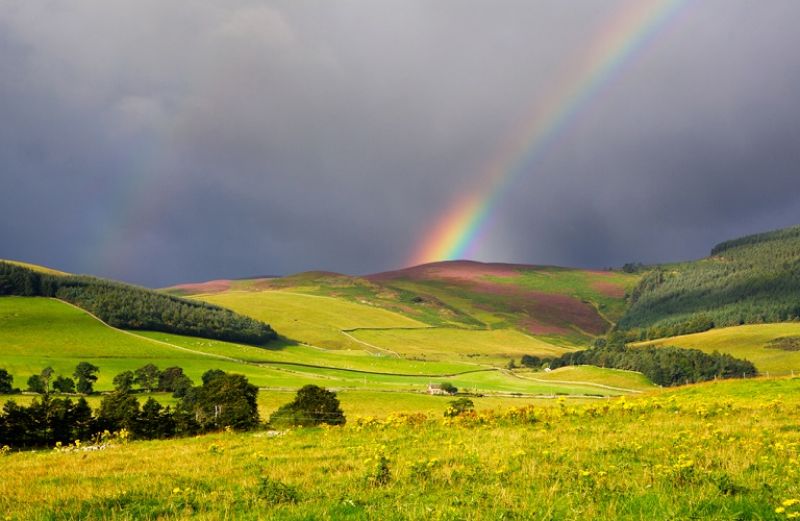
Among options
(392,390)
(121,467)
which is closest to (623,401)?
(121,467)

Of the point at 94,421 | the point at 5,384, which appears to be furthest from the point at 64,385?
the point at 94,421

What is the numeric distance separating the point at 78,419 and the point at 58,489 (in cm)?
3221

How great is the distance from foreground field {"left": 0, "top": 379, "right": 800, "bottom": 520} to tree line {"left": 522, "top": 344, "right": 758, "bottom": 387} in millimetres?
134945

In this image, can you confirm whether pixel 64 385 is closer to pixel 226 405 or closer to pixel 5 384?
pixel 5 384

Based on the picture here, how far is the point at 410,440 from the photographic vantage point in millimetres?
20312

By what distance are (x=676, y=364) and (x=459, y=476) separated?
159 meters

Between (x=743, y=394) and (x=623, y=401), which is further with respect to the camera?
(x=743, y=394)

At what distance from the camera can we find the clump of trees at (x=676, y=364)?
148 m

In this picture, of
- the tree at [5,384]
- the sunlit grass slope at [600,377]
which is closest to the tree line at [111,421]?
the tree at [5,384]

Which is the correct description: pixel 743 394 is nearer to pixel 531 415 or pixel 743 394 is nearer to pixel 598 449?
pixel 531 415

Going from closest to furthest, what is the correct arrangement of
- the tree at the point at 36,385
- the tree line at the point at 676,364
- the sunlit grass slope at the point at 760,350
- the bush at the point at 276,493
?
the bush at the point at 276,493 → the tree at the point at 36,385 → the tree line at the point at 676,364 → the sunlit grass slope at the point at 760,350

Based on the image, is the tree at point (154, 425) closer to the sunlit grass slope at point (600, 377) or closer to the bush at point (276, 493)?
the bush at point (276, 493)

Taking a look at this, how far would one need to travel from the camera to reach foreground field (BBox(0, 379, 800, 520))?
9.86 metres

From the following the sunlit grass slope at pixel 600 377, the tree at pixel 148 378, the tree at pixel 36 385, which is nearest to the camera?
the tree at pixel 36 385
